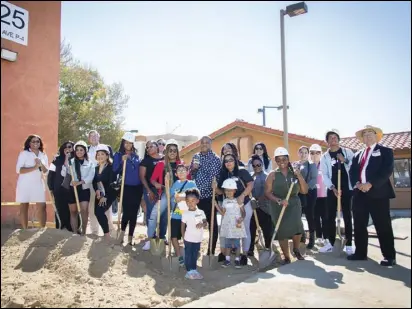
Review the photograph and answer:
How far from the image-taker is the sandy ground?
3479 mm

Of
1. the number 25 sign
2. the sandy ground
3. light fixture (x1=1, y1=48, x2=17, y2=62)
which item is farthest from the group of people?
the number 25 sign

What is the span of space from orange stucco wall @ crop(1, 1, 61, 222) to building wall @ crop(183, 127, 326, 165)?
33.4 feet

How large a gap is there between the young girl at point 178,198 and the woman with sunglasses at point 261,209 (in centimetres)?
136

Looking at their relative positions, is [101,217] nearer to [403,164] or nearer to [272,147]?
[272,147]

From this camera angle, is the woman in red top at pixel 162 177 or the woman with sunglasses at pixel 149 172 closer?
the woman in red top at pixel 162 177

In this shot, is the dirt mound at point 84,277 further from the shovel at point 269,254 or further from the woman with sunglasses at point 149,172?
the woman with sunglasses at point 149,172

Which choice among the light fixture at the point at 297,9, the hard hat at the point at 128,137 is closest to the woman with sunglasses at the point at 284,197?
the hard hat at the point at 128,137

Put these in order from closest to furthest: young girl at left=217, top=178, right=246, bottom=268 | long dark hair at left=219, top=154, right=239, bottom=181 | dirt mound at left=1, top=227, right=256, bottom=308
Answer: dirt mound at left=1, top=227, right=256, bottom=308, young girl at left=217, top=178, right=246, bottom=268, long dark hair at left=219, top=154, right=239, bottom=181

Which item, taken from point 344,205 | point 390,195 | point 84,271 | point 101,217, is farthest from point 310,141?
point 84,271

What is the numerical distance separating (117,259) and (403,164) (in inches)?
649

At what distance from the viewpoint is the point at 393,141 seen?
18172mm

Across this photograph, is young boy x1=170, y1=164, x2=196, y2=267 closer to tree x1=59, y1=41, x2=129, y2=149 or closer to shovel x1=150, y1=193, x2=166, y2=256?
shovel x1=150, y1=193, x2=166, y2=256

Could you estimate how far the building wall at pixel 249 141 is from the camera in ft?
49.3

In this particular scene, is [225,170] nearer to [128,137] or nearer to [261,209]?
[261,209]
